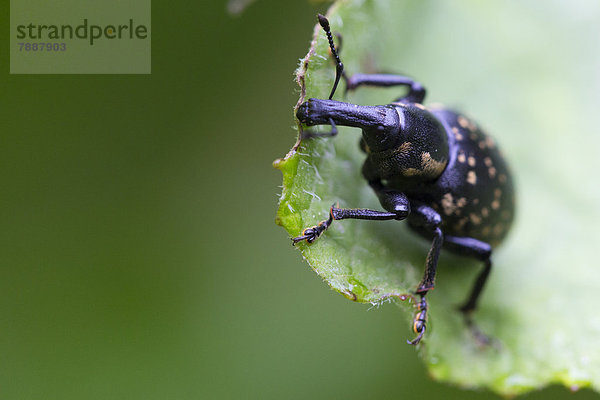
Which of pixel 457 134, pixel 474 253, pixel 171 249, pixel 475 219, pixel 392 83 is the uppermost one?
pixel 392 83

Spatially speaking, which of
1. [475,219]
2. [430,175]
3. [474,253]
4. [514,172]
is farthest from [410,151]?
[514,172]

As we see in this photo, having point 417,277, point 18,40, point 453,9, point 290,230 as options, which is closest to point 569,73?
point 453,9

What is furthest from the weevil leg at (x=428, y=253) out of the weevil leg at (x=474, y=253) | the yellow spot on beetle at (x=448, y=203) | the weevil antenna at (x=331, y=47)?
the weevil antenna at (x=331, y=47)

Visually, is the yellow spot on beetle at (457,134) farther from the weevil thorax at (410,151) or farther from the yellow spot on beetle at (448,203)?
the yellow spot on beetle at (448,203)

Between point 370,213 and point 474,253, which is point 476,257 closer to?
point 474,253

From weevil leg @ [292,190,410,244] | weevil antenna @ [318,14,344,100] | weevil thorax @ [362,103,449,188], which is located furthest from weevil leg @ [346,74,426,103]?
weevil leg @ [292,190,410,244]
